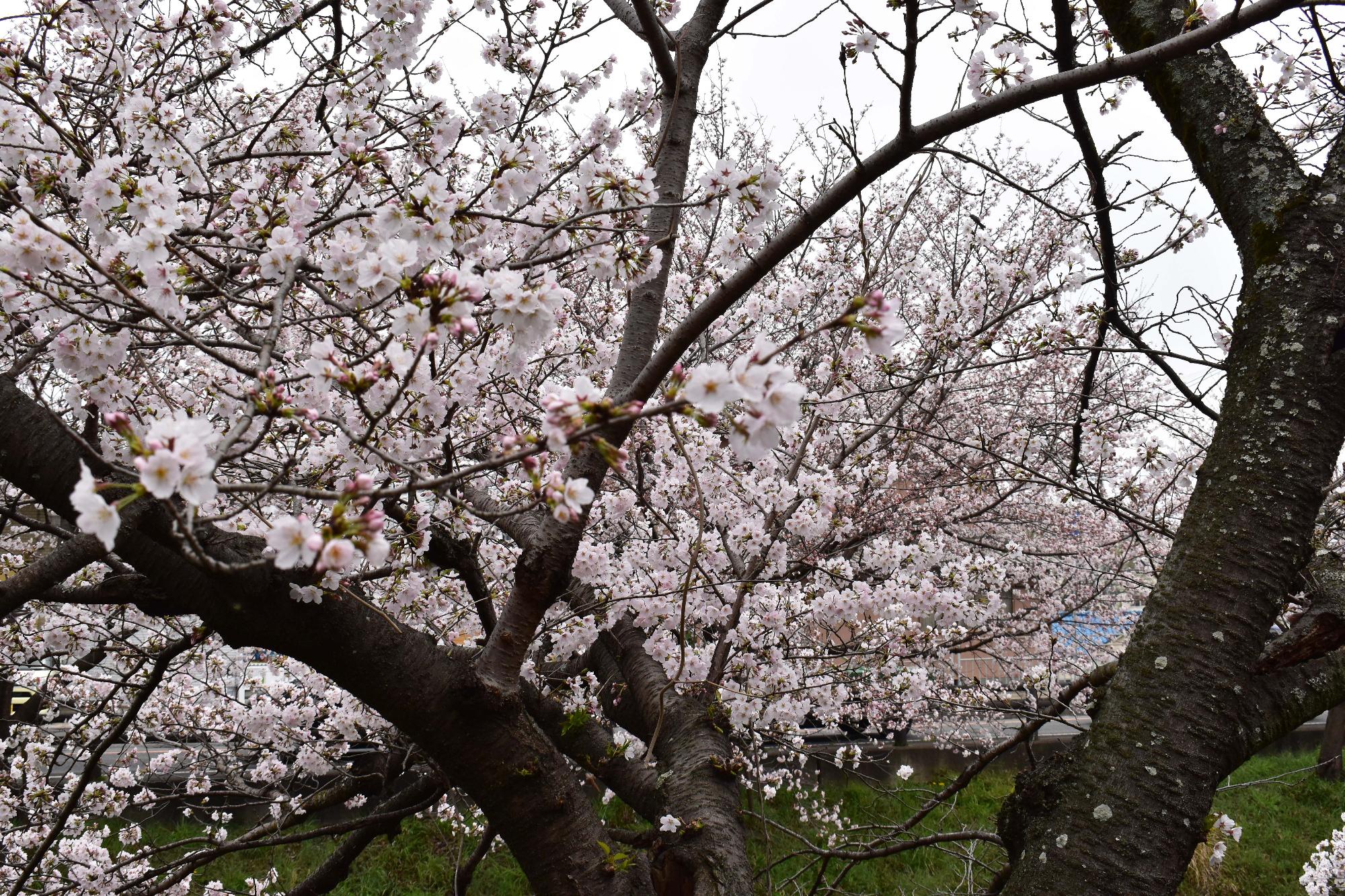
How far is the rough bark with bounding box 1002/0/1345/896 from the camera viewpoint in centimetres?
155

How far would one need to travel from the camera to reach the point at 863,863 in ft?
18.7

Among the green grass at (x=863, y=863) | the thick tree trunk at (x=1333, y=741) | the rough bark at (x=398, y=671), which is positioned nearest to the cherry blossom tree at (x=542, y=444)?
the rough bark at (x=398, y=671)

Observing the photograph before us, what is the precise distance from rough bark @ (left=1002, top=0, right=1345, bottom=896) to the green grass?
335 cm

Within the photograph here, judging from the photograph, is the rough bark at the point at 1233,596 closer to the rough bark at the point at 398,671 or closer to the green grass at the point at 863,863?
the rough bark at the point at 398,671

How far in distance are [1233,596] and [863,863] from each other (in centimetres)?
495

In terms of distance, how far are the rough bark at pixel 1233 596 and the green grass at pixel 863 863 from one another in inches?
132

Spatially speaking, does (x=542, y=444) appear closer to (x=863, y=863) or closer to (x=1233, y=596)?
(x=1233, y=596)

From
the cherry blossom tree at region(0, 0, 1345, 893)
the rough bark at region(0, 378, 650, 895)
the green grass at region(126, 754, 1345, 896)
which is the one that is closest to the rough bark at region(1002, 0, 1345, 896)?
the cherry blossom tree at region(0, 0, 1345, 893)

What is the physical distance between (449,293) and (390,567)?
1.54m

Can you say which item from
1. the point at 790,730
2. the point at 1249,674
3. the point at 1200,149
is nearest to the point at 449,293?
the point at 1249,674

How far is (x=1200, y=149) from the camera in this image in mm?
2221

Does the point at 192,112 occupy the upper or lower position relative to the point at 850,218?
lower

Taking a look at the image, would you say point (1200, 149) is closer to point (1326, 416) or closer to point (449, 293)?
point (1326, 416)

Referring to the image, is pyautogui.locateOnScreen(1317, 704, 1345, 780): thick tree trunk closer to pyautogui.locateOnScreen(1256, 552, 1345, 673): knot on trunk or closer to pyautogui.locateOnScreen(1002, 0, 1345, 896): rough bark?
pyautogui.locateOnScreen(1256, 552, 1345, 673): knot on trunk
